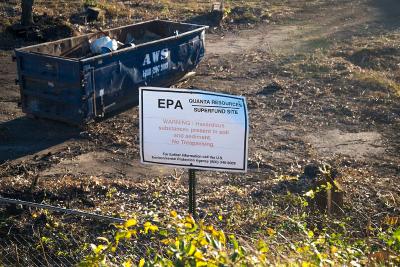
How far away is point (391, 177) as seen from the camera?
384 inches

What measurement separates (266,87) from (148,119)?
9.11 m

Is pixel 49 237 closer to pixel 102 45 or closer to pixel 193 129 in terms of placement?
pixel 193 129

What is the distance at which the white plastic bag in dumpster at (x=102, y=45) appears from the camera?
13.1 metres

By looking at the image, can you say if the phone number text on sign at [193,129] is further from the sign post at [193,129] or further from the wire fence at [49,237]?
the wire fence at [49,237]

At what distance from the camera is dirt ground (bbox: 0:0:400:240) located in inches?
346

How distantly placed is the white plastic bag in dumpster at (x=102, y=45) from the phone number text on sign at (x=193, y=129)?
24.3ft

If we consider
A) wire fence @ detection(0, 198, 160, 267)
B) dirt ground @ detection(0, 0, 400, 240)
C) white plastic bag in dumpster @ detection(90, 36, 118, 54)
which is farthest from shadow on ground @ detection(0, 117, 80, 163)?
wire fence @ detection(0, 198, 160, 267)

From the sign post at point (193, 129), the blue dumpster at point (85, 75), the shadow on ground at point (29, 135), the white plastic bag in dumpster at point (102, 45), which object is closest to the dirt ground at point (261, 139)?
the shadow on ground at point (29, 135)

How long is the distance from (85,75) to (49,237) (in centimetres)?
435

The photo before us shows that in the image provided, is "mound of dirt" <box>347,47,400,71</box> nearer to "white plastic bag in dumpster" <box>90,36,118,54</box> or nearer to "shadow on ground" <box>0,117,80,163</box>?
"white plastic bag in dumpster" <box>90,36,118,54</box>

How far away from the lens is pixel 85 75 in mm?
11062

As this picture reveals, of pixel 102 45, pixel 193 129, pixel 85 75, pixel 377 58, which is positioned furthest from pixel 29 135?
pixel 377 58

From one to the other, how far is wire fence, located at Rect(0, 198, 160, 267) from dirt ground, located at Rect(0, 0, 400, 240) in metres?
0.59

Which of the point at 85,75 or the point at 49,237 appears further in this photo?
the point at 85,75
